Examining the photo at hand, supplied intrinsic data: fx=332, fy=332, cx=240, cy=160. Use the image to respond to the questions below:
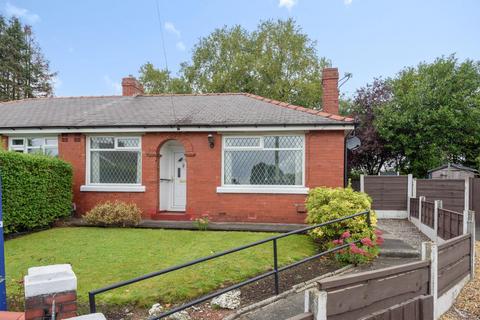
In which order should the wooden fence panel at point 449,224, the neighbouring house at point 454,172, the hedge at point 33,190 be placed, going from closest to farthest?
the wooden fence panel at point 449,224 < the hedge at point 33,190 < the neighbouring house at point 454,172

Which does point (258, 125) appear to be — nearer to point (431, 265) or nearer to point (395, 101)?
point (431, 265)

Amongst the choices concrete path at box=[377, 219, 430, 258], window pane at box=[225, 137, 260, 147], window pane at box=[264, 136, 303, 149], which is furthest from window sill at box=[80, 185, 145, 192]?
concrete path at box=[377, 219, 430, 258]

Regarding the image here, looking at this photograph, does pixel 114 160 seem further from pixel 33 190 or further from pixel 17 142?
pixel 17 142

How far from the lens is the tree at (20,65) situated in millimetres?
31500

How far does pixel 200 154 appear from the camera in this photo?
10.2m

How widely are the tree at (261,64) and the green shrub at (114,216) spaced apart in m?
20.5

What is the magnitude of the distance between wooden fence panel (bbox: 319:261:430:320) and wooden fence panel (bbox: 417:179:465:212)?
9.20m

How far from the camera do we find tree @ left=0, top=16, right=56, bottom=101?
1240 inches

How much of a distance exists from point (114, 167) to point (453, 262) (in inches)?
371

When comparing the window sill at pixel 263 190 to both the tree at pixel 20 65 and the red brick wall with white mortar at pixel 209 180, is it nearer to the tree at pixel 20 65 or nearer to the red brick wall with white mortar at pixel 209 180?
the red brick wall with white mortar at pixel 209 180

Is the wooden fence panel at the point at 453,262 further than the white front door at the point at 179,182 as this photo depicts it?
No

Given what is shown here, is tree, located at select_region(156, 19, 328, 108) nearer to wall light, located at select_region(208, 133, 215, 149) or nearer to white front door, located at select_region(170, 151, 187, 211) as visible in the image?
white front door, located at select_region(170, 151, 187, 211)

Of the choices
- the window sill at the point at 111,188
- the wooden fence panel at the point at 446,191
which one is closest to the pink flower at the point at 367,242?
the window sill at the point at 111,188

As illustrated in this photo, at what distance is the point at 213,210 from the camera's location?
10.1 metres
